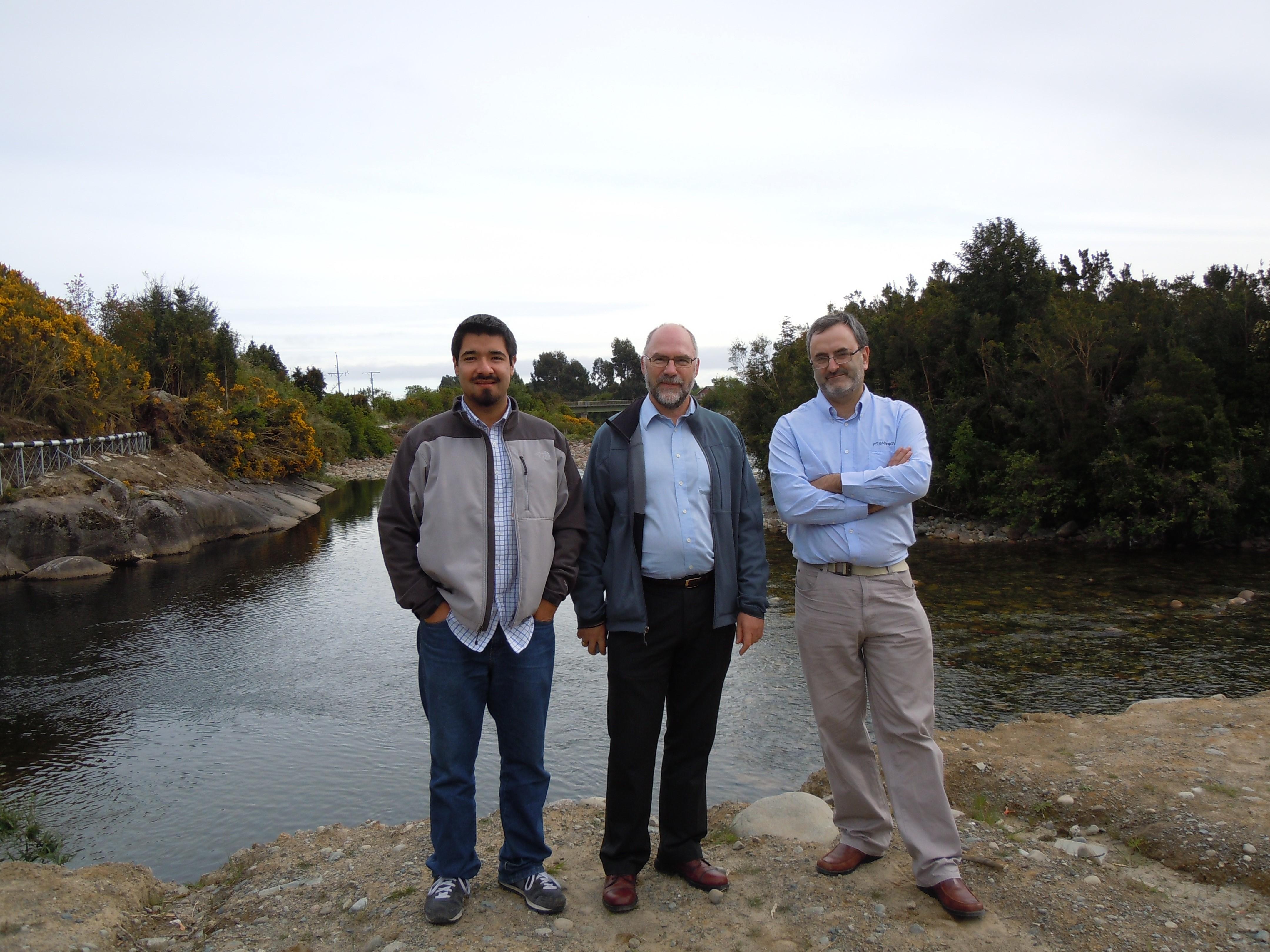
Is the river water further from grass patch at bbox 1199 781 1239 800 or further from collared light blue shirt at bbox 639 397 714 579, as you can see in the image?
collared light blue shirt at bbox 639 397 714 579

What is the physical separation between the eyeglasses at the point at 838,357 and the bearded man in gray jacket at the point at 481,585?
1241 millimetres

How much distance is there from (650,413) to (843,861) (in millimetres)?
2213

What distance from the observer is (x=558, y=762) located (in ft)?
26.8

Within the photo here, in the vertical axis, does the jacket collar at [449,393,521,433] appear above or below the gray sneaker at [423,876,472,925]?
above

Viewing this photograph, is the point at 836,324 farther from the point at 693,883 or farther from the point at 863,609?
the point at 693,883

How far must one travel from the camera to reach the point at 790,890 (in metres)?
3.90

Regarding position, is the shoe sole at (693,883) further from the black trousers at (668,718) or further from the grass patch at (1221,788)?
the grass patch at (1221,788)

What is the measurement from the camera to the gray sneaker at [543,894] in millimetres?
3689

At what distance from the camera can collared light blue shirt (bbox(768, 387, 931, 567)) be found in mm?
3791

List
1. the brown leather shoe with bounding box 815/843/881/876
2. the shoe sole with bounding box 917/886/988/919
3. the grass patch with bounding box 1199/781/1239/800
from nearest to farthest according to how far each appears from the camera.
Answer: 1. the shoe sole with bounding box 917/886/988/919
2. the brown leather shoe with bounding box 815/843/881/876
3. the grass patch with bounding box 1199/781/1239/800

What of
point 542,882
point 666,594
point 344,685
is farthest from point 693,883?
point 344,685

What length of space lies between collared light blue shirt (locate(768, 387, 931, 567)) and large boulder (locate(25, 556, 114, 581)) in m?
19.5

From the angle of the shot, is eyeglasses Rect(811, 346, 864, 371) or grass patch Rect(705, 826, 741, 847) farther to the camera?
grass patch Rect(705, 826, 741, 847)

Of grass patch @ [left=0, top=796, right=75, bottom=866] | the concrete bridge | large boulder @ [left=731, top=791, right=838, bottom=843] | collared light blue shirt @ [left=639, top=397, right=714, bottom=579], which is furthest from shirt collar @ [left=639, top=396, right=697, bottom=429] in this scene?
the concrete bridge
